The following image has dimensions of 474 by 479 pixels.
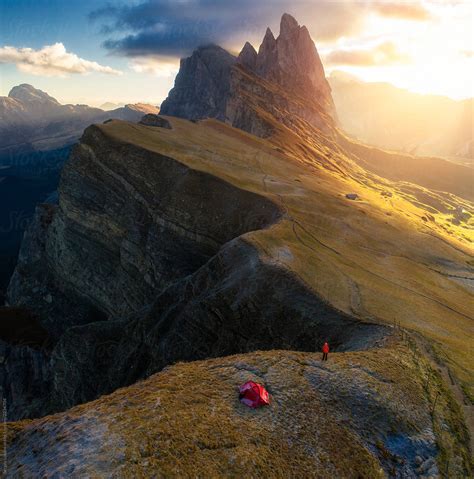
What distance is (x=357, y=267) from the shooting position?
166 ft

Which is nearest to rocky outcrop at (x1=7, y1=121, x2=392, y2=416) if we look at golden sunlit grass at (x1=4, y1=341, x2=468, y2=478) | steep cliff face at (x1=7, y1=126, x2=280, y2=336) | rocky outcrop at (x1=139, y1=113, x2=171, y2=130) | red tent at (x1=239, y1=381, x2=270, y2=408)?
steep cliff face at (x1=7, y1=126, x2=280, y2=336)

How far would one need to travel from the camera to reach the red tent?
74.4 feet

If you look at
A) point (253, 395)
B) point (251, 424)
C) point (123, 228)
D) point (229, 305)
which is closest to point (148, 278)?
point (123, 228)

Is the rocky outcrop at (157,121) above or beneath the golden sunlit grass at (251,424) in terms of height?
above

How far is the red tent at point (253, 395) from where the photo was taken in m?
22.7

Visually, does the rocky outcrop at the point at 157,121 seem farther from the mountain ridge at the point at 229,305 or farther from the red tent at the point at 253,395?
the red tent at the point at 253,395

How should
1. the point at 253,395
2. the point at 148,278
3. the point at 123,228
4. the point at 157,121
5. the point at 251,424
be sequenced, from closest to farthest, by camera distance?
the point at 251,424 → the point at 253,395 → the point at 148,278 → the point at 123,228 → the point at 157,121

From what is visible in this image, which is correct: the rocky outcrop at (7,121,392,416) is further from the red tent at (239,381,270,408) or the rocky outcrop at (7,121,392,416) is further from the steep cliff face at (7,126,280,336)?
the red tent at (239,381,270,408)

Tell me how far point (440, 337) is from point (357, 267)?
52.9 feet

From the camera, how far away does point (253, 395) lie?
896 inches

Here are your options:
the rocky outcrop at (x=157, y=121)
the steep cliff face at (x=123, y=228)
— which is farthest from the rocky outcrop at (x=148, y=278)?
the rocky outcrop at (x=157, y=121)

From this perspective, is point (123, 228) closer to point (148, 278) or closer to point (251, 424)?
point (148, 278)

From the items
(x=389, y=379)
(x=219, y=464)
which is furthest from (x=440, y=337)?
(x=219, y=464)

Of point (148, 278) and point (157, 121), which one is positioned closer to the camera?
point (148, 278)
